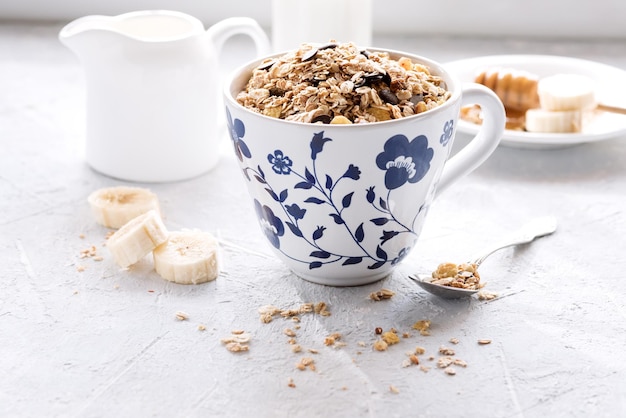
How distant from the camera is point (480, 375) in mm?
718

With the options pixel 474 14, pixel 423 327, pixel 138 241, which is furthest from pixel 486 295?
pixel 474 14

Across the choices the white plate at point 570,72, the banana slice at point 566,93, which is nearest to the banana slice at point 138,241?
the white plate at point 570,72

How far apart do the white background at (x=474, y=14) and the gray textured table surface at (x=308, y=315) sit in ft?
1.58

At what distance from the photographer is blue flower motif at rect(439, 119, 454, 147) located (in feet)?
2.54

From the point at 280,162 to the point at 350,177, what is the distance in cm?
6

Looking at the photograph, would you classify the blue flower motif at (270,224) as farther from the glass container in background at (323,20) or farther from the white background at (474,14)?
the white background at (474,14)

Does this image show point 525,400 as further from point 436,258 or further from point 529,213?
point 529,213

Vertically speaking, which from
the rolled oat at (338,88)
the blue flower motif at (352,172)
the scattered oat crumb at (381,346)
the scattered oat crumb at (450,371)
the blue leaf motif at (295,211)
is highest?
the rolled oat at (338,88)

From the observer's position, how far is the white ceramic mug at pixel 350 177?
29.0 inches

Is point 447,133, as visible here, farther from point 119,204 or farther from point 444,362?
point 119,204

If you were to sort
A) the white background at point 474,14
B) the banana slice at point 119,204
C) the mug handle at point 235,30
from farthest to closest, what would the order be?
1. the white background at point 474,14
2. the mug handle at point 235,30
3. the banana slice at point 119,204

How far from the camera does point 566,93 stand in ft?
3.70

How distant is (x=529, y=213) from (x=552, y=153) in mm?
172

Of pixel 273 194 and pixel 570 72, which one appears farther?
pixel 570 72
